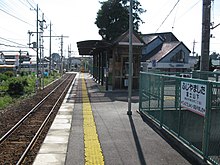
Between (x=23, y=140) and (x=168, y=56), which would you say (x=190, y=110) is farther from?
(x=168, y=56)

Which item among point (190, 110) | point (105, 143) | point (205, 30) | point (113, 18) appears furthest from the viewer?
point (113, 18)

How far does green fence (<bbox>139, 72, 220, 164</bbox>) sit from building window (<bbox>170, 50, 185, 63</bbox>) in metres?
35.2

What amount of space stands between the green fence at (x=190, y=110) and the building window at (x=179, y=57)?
3519 cm

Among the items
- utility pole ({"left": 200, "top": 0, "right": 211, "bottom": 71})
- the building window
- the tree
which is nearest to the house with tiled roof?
the building window

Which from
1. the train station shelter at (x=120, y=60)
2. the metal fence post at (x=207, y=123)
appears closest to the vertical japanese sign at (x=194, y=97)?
the metal fence post at (x=207, y=123)

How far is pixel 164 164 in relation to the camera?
20.8ft

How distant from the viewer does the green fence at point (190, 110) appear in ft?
20.1

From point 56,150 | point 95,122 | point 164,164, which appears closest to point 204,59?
point 95,122

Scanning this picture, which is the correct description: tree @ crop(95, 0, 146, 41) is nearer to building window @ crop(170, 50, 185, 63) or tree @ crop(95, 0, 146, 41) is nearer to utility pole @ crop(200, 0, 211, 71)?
building window @ crop(170, 50, 185, 63)

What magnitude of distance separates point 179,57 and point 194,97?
134ft

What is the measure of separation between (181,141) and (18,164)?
407cm

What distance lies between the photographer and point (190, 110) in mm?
7238

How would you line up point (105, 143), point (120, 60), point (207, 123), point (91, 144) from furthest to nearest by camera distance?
point (120, 60) < point (105, 143) < point (91, 144) < point (207, 123)

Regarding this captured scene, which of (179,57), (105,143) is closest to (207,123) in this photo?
(105,143)
